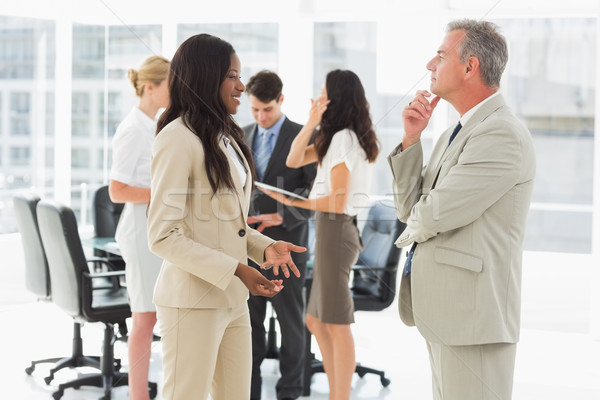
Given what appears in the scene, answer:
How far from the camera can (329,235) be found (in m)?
2.74

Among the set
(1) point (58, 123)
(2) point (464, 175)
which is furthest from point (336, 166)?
(1) point (58, 123)

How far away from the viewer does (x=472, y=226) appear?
5.42 ft

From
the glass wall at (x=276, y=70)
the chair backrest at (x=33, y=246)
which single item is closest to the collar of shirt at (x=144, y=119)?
the chair backrest at (x=33, y=246)

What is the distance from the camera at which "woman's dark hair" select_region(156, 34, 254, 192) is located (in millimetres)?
1648

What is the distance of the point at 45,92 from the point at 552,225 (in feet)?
15.0

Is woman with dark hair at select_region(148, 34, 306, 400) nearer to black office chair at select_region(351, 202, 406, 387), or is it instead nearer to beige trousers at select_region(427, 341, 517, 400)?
beige trousers at select_region(427, 341, 517, 400)

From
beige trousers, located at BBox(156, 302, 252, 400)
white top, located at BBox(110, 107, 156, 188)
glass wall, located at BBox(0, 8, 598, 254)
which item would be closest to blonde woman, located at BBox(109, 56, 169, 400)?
white top, located at BBox(110, 107, 156, 188)

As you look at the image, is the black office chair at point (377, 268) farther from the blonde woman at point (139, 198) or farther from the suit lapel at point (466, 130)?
the suit lapel at point (466, 130)

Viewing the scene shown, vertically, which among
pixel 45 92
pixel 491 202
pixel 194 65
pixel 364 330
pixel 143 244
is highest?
pixel 45 92

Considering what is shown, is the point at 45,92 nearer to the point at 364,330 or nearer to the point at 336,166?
the point at 364,330

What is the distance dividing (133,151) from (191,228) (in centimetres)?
112

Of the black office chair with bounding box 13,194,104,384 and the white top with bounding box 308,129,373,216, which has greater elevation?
the white top with bounding box 308,129,373,216

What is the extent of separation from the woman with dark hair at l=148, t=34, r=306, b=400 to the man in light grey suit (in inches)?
15.2

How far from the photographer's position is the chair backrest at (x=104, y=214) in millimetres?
3857
